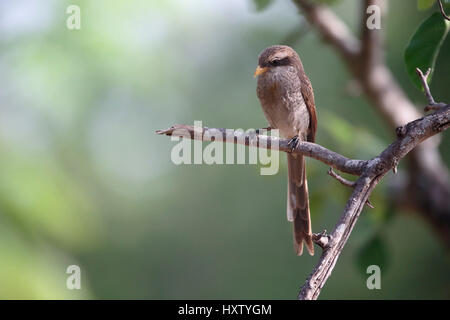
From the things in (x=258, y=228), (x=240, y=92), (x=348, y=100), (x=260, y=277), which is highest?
(x=240, y=92)

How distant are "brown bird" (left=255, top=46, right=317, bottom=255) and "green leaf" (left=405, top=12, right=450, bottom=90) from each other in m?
0.82

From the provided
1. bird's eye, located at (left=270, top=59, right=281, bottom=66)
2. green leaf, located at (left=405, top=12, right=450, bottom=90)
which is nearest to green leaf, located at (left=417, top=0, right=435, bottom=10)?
green leaf, located at (left=405, top=12, right=450, bottom=90)

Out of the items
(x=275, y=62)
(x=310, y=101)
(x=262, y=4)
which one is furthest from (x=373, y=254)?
(x=262, y=4)

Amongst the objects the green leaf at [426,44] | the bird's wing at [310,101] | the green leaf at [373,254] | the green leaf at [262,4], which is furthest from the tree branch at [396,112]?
the green leaf at [426,44]

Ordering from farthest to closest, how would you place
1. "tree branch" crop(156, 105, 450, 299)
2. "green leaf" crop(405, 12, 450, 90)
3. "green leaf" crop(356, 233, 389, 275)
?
"green leaf" crop(356, 233, 389, 275)
"green leaf" crop(405, 12, 450, 90)
"tree branch" crop(156, 105, 450, 299)

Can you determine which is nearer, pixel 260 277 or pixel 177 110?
pixel 260 277

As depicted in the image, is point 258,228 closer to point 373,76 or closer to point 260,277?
point 260,277

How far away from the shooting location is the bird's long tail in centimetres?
403

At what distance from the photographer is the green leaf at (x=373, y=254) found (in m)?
5.42

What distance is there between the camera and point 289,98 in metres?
4.11

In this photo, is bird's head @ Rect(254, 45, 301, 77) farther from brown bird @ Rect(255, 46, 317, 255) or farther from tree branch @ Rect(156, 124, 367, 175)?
tree branch @ Rect(156, 124, 367, 175)
